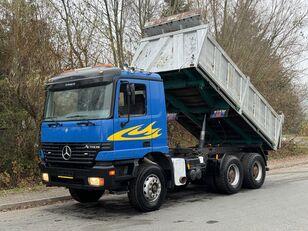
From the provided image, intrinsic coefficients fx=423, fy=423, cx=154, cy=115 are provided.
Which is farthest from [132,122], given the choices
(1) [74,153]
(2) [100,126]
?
(1) [74,153]

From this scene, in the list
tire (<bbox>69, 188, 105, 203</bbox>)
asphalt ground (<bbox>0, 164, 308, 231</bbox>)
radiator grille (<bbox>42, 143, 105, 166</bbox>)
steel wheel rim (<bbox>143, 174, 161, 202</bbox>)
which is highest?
radiator grille (<bbox>42, 143, 105, 166</bbox>)

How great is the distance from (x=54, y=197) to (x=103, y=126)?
3.17 meters

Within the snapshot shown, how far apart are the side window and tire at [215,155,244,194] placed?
2945 millimetres

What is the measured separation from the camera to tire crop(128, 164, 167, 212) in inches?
309

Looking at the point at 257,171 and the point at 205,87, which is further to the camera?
the point at 257,171

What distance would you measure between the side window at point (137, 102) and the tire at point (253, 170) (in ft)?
12.8

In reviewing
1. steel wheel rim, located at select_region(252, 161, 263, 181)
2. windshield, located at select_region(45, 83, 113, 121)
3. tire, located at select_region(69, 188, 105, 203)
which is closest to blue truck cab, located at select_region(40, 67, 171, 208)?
windshield, located at select_region(45, 83, 113, 121)

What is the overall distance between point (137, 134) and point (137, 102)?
0.63 meters

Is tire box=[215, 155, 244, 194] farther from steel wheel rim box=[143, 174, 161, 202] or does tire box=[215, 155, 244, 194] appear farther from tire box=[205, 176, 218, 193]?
steel wheel rim box=[143, 174, 161, 202]

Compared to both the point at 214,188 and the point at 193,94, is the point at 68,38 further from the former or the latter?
the point at 214,188

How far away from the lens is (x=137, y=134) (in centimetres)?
803

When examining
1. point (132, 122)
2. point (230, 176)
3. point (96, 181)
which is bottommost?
point (230, 176)

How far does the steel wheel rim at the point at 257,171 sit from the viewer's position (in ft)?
36.4

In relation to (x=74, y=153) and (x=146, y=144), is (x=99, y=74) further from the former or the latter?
(x=146, y=144)
